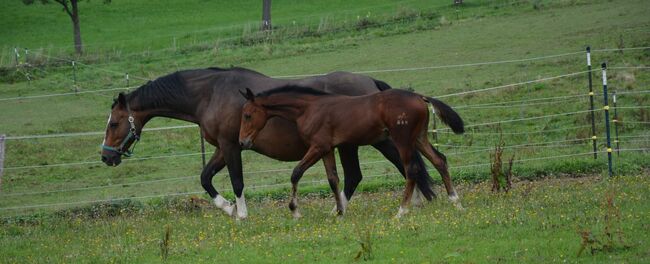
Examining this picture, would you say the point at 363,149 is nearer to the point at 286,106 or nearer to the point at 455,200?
the point at 286,106

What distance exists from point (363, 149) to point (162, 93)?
27.4ft

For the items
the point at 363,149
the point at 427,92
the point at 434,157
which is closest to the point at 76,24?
the point at 427,92

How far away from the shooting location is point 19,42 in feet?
155

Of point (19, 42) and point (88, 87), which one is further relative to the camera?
point (19, 42)

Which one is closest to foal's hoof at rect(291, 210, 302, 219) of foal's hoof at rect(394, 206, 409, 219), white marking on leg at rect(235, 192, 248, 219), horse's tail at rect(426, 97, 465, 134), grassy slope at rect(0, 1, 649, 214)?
white marking on leg at rect(235, 192, 248, 219)

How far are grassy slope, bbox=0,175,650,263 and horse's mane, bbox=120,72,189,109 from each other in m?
1.69

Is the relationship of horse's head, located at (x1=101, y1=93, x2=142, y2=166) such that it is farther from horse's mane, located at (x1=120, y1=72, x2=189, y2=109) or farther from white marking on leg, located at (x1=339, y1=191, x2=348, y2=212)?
white marking on leg, located at (x1=339, y1=191, x2=348, y2=212)

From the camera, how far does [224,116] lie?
43.9 ft

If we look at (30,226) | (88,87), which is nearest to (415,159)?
(30,226)

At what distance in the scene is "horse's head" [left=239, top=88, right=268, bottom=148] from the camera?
12844mm

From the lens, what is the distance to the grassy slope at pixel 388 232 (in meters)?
9.36

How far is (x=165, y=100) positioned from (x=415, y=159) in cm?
381

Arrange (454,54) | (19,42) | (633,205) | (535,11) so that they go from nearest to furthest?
(633,205)
(454,54)
(535,11)
(19,42)

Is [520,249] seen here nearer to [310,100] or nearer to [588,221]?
[588,221]
